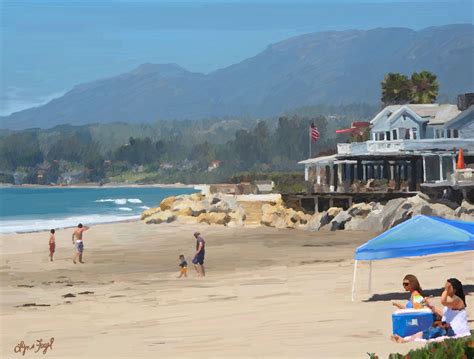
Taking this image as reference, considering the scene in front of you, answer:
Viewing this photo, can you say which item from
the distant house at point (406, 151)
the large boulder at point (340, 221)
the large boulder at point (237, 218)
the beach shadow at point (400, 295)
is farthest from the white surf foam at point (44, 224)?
the beach shadow at point (400, 295)

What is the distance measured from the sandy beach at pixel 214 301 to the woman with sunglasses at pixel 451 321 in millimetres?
304

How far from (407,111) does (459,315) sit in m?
59.4

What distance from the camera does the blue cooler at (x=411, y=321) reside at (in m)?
15.5

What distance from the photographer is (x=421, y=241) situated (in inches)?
790

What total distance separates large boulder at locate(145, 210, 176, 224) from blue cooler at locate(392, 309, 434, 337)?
142 feet

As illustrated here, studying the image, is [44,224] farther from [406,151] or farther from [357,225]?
[357,225]

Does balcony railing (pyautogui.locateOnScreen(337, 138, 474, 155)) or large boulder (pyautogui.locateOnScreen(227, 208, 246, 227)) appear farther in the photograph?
balcony railing (pyautogui.locateOnScreen(337, 138, 474, 155))

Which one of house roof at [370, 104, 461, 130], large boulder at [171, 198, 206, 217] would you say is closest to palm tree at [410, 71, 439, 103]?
house roof at [370, 104, 461, 130]

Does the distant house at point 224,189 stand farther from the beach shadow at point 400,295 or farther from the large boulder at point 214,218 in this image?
the beach shadow at point 400,295

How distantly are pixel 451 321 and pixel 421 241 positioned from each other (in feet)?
16.8

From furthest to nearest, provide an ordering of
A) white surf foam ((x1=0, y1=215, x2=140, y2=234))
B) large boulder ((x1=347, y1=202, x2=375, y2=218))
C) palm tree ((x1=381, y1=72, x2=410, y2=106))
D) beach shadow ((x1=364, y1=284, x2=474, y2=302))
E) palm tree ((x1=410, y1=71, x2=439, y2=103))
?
palm tree ((x1=381, y1=72, x2=410, y2=106)) < palm tree ((x1=410, y1=71, x2=439, y2=103)) < white surf foam ((x1=0, y1=215, x2=140, y2=234)) < large boulder ((x1=347, y1=202, x2=375, y2=218)) < beach shadow ((x1=364, y1=284, x2=474, y2=302))

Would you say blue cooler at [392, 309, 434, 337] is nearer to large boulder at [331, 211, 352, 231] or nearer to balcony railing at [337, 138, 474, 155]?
large boulder at [331, 211, 352, 231]

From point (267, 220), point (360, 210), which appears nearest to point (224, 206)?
point (267, 220)

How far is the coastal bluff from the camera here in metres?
43.4
